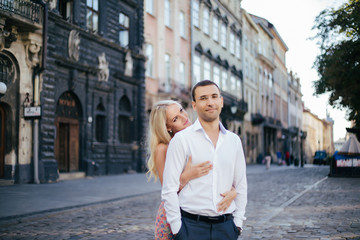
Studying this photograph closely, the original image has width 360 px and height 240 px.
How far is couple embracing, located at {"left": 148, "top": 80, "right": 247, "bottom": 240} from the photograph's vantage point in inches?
111

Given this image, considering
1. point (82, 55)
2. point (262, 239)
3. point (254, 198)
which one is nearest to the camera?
point (262, 239)

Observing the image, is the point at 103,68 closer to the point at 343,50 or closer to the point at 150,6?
the point at 150,6

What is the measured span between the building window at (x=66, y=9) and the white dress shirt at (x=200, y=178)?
675 inches

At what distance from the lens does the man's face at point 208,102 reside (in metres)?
2.92

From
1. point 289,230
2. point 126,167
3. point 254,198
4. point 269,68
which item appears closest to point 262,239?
point 289,230

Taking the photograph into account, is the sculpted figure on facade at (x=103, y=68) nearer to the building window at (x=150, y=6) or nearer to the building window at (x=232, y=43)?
the building window at (x=150, y=6)

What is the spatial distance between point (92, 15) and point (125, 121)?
5707mm

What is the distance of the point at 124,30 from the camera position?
77.6 ft

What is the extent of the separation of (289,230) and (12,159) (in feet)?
36.4

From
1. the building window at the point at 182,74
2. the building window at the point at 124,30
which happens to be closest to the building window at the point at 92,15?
the building window at the point at 124,30

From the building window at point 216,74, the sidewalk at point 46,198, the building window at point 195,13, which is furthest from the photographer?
the building window at point 216,74

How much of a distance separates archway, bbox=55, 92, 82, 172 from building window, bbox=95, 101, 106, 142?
1.67 meters

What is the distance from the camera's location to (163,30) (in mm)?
27531

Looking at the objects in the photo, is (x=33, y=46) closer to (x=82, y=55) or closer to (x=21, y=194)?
(x=82, y=55)
